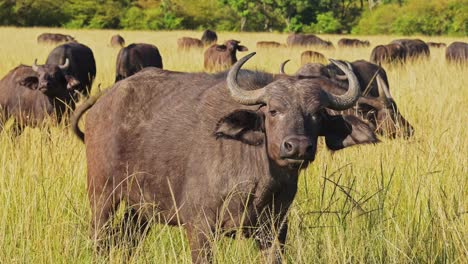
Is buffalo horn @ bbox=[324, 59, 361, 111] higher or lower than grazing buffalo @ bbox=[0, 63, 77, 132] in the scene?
higher

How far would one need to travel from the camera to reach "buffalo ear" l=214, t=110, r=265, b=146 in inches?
154

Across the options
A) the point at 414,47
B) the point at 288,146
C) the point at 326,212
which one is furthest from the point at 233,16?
the point at 288,146

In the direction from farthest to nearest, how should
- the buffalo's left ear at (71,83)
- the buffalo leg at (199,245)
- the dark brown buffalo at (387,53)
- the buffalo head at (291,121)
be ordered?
the dark brown buffalo at (387,53) → the buffalo's left ear at (71,83) → the buffalo leg at (199,245) → the buffalo head at (291,121)

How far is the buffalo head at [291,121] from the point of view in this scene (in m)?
3.57

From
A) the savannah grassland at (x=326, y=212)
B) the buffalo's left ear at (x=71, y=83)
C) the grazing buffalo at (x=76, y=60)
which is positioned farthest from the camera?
the grazing buffalo at (x=76, y=60)

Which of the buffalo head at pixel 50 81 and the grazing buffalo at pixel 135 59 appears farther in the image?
the grazing buffalo at pixel 135 59

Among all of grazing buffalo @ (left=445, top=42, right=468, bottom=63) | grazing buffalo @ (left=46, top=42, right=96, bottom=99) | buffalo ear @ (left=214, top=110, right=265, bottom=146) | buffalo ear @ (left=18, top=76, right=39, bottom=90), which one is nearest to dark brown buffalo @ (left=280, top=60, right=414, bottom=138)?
buffalo ear @ (left=214, top=110, right=265, bottom=146)

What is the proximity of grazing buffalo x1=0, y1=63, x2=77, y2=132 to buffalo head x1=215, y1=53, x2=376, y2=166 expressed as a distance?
5.92 metres

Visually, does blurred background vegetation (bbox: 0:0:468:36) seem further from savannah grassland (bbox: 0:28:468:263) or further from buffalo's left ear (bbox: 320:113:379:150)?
buffalo's left ear (bbox: 320:113:379:150)

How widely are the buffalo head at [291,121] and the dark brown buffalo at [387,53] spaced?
1706cm

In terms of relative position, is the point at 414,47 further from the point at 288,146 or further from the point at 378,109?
the point at 288,146

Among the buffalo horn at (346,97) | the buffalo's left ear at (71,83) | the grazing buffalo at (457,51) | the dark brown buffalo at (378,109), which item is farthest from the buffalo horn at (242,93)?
the grazing buffalo at (457,51)

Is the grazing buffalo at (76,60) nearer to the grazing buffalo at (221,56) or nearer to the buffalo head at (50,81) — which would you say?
the buffalo head at (50,81)

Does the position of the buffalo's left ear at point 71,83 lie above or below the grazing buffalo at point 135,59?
above
